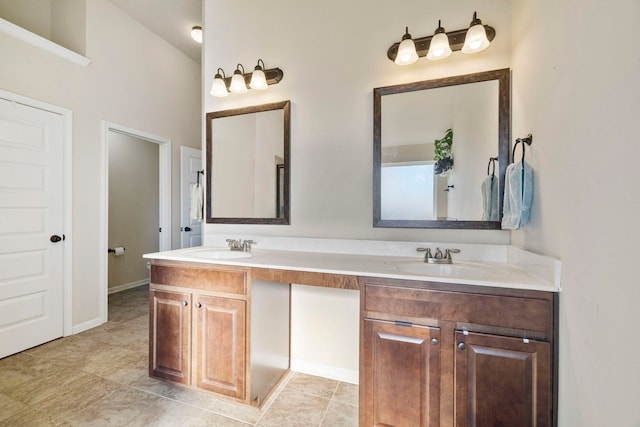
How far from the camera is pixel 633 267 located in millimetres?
655

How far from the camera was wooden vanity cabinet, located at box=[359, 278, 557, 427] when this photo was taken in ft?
3.37

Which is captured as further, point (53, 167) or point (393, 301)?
point (53, 167)

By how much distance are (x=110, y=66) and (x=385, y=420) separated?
12.6 feet

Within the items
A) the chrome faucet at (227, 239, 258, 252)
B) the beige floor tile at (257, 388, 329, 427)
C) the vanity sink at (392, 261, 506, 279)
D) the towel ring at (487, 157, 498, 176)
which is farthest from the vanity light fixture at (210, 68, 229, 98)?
the beige floor tile at (257, 388, 329, 427)

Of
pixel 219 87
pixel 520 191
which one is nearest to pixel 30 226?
pixel 219 87

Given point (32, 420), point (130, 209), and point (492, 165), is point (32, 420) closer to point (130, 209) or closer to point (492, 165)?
point (492, 165)

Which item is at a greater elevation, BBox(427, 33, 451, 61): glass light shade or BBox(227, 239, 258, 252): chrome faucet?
BBox(427, 33, 451, 61): glass light shade

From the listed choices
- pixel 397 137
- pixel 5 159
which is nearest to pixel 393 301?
pixel 397 137

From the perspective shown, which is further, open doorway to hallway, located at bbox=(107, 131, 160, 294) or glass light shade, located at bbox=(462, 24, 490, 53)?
open doorway to hallway, located at bbox=(107, 131, 160, 294)

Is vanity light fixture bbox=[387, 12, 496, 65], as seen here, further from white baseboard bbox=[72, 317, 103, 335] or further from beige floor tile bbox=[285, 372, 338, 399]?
white baseboard bbox=[72, 317, 103, 335]

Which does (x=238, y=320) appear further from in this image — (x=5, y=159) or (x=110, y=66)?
(x=110, y=66)

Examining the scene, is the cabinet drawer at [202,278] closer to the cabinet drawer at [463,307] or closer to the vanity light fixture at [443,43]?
the cabinet drawer at [463,307]

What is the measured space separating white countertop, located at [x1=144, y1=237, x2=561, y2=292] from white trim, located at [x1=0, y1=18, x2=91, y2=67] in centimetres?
218

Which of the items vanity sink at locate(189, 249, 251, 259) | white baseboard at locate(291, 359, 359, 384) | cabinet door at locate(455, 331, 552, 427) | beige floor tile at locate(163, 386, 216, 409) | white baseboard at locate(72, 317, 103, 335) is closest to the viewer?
cabinet door at locate(455, 331, 552, 427)
